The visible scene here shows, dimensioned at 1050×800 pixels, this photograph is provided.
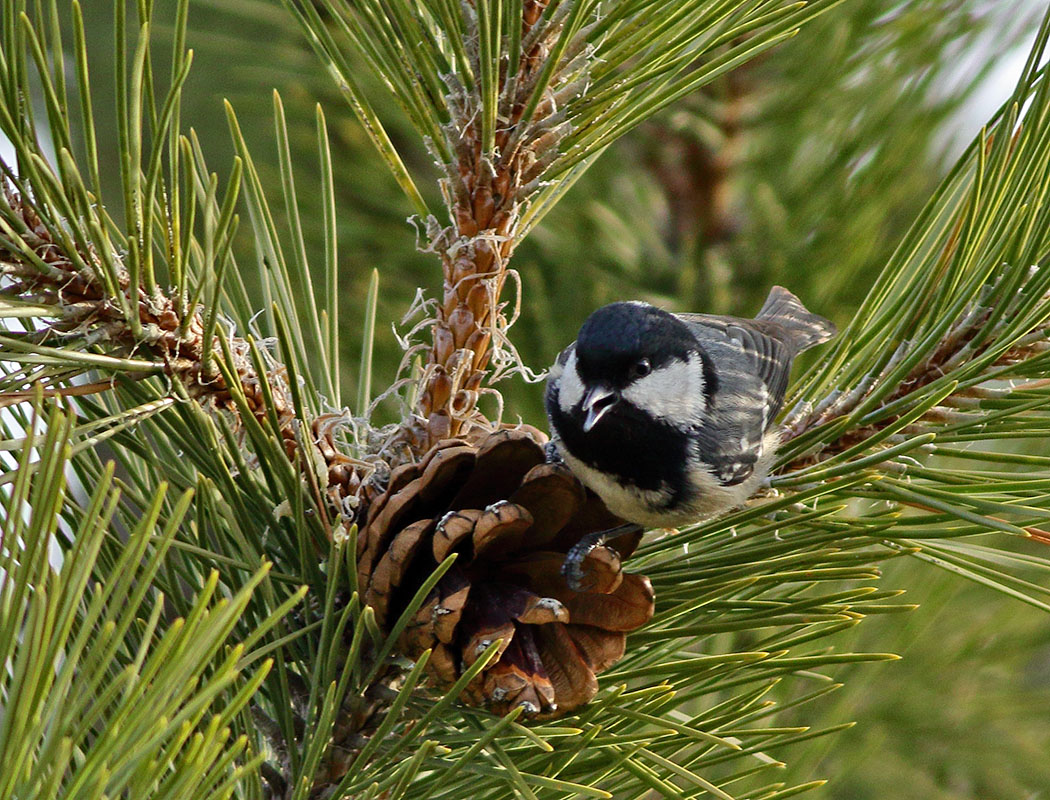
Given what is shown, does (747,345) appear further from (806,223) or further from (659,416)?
(806,223)

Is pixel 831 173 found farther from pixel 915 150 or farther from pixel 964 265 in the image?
pixel 964 265

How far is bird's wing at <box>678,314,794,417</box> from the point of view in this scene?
165 centimetres

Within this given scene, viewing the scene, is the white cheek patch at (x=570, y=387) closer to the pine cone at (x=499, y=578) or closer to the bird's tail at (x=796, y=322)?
the pine cone at (x=499, y=578)

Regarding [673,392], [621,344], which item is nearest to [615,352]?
[621,344]

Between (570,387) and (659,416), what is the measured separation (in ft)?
0.41

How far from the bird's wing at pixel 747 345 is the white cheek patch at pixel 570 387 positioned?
0.27 m

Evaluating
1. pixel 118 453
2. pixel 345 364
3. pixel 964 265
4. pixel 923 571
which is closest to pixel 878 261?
pixel 923 571

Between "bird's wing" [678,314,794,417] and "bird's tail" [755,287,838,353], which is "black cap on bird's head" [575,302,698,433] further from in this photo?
"bird's tail" [755,287,838,353]

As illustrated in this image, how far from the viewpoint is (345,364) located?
7.16 ft

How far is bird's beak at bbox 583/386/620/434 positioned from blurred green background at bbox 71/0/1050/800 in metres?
0.63

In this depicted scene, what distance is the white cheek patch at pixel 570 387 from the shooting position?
1418 millimetres

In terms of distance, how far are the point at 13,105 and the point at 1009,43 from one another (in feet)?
5.48

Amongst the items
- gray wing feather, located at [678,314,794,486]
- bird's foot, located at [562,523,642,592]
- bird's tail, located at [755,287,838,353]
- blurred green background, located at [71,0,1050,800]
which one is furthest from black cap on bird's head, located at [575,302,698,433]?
blurred green background, located at [71,0,1050,800]

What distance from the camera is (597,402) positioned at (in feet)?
4.55
